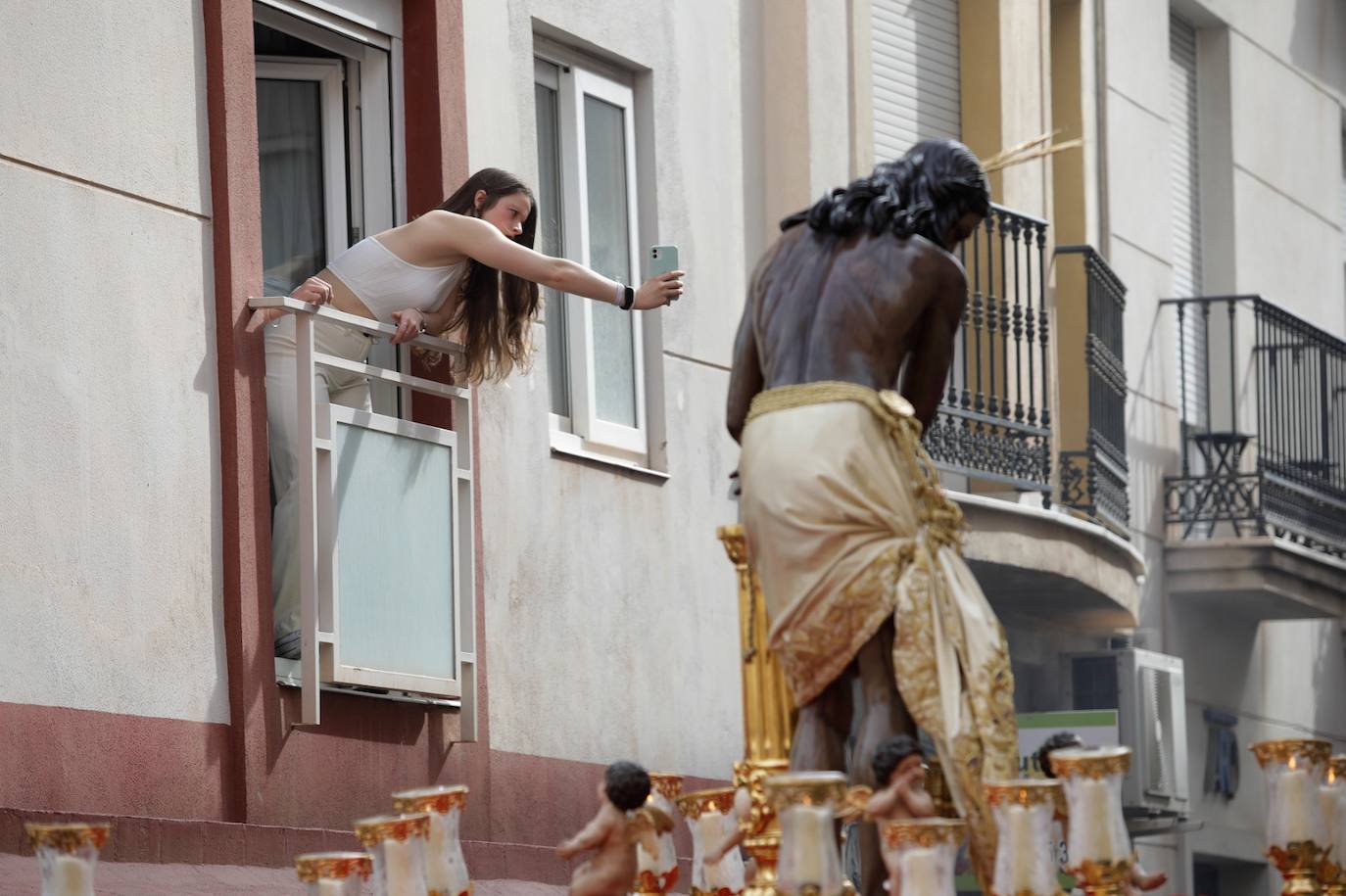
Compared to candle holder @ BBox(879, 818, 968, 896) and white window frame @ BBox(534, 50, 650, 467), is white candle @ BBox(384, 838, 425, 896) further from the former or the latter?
white window frame @ BBox(534, 50, 650, 467)

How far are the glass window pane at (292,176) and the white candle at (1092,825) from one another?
6194 millimetres

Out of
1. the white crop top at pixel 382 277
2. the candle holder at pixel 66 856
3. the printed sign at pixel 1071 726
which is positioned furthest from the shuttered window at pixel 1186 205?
the candle holder at pixel 66 856

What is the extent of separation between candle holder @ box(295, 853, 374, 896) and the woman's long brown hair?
4993 millimetres

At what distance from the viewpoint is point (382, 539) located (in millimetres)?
12352

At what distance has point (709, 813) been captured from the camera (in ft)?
30.5

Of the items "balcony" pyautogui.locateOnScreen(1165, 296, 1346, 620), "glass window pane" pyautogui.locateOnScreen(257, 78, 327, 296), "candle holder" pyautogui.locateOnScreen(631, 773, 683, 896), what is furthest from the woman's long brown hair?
"balcony" pyautogui.locateOnScreen(1165, 296, 1346, 620)

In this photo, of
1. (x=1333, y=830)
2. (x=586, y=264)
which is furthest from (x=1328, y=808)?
(x=586, y=264)

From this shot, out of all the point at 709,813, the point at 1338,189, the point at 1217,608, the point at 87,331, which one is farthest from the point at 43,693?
the point at 1338,189

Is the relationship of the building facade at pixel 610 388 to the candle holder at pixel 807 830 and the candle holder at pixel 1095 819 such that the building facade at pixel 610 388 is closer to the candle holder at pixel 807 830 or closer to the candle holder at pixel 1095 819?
the candle holder at pixel 807 830

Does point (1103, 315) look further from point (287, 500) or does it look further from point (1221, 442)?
point (287, 500)

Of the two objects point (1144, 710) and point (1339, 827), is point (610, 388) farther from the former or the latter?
point (1339, 827)

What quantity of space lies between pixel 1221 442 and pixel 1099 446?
3.02 m

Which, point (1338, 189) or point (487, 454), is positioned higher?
point (1338, 189)

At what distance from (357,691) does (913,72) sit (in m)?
7.85
